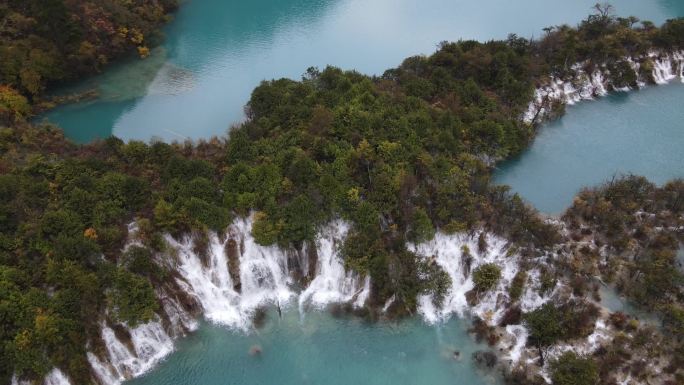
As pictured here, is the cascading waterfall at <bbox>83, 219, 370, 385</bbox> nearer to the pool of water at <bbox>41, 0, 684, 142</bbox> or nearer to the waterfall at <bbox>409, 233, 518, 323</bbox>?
the waterfall at <bbox>409, 233, 518, 323</bbox>

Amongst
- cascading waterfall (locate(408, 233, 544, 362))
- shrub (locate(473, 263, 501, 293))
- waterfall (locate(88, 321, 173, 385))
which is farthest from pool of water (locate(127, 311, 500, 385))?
shrub (locate(473, 263, 501, 293))

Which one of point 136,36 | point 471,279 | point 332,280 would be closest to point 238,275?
point 332,280

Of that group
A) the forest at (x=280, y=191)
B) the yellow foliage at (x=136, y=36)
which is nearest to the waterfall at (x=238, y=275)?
the forest at (x=280, y=191)

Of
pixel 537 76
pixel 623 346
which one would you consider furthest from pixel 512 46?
pixel 623 346

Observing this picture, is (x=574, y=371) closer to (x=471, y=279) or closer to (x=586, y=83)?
(x=471, y=279)

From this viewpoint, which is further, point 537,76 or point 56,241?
point 537,76

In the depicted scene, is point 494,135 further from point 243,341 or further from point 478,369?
point 243,341

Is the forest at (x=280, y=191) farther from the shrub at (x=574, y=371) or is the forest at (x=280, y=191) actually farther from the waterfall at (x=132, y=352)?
the shrub at (x=574, y=371)
